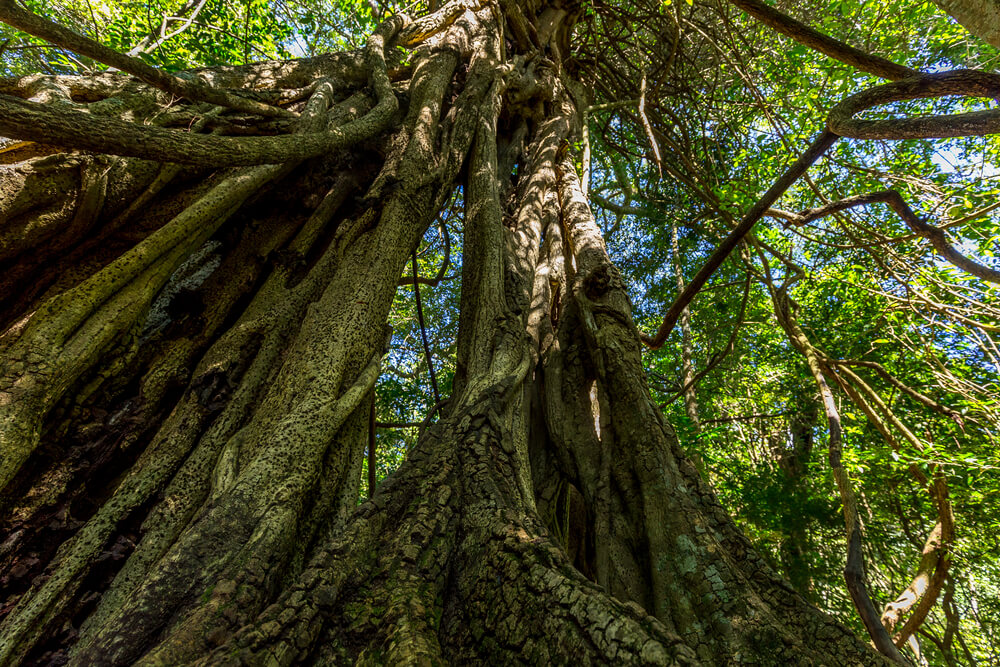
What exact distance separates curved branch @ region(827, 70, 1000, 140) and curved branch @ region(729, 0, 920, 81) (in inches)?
4.8

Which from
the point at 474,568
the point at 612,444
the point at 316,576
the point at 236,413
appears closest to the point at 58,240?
the point at 236,413

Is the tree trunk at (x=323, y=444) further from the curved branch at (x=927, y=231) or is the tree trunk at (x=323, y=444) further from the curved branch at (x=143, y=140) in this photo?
the curved branch at (x=927, y=231)

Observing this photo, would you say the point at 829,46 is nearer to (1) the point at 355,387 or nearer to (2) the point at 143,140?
(1) the point at 355,387

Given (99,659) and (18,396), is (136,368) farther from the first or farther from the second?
(99,659)

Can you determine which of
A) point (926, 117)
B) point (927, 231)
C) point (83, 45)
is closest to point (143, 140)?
point (83, 45)

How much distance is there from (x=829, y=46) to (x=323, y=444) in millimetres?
2002

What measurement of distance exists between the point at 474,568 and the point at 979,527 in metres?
5.45

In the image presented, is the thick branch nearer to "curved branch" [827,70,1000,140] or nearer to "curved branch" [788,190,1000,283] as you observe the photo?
"curved branch" [827,70,1000,140]

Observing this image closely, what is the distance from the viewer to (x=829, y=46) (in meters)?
1.52

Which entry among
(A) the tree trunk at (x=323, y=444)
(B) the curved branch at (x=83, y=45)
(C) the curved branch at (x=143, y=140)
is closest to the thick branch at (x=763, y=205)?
(A) the tree trunk at (x=323, y=444)

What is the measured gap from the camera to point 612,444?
1.87 metres

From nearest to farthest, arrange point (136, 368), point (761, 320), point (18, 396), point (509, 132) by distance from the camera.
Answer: point (18, 396) → point (136, 368) → point (509, 132) → point (761, 320)

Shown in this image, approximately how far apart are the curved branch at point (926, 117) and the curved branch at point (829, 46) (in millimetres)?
121

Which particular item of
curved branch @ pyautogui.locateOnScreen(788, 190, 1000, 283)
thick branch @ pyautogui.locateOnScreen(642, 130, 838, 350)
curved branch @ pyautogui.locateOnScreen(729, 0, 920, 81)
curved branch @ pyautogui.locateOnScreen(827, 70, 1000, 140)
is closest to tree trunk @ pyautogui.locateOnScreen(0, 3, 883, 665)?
thick branch @ pyautogui.locateOnScreen(642, 130, 838, 350)
